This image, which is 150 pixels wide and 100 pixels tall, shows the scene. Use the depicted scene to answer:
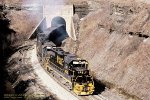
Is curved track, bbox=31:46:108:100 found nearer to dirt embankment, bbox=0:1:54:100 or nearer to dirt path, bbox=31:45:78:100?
dirt path, bbox=31:45:78:100

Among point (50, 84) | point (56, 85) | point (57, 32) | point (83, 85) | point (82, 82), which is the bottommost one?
point (50, 84)

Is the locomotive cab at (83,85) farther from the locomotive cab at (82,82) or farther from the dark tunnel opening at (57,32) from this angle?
the dark tunnel opening at (57,32)

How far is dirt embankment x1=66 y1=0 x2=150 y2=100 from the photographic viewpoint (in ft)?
122

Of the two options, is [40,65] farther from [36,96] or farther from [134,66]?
[134,66]

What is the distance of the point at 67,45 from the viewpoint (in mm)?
61500

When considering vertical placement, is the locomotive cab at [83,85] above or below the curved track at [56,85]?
above

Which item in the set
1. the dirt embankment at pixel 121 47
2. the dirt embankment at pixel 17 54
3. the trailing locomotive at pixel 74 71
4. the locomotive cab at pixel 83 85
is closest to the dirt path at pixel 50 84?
the dirt embankment at pixel 17 54

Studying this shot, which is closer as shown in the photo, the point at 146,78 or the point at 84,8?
the point at 146,78

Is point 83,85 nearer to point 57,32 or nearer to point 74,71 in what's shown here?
point 74,71

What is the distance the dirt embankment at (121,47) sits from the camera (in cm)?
3731

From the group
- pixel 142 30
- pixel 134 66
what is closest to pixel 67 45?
pixel 142 30

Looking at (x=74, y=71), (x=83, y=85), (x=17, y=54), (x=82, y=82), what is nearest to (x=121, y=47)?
(x=74, y=71)

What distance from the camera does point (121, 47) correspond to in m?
45.2

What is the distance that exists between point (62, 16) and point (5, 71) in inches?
1006
